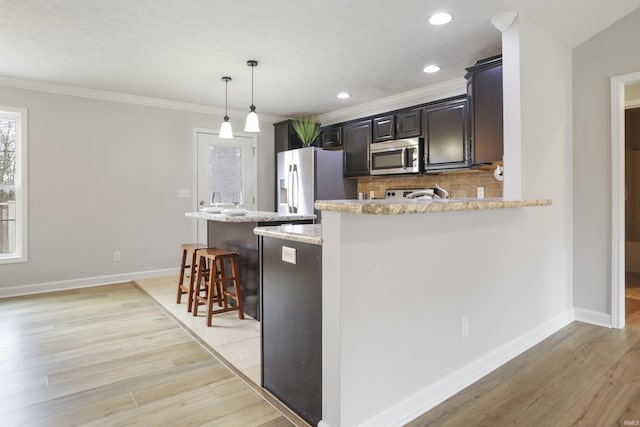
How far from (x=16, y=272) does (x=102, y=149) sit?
1645 millimetres

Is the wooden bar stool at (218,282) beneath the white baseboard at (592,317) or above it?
above

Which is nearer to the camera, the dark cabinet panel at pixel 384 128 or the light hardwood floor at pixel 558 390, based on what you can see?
the light hardwood floor at pixel 558 390

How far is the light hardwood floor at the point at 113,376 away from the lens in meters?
1.89

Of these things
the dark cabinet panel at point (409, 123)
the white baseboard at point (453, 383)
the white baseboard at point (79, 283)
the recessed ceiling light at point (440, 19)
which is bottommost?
the white baseboard at point (453, 383)

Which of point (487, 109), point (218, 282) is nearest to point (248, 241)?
point (218, 282)

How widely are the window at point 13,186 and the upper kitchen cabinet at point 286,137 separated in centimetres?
316

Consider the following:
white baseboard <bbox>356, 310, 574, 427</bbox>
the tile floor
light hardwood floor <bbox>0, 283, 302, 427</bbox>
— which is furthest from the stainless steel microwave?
light hardwood floor <bbox>0, 283, 302, 427</bbox>

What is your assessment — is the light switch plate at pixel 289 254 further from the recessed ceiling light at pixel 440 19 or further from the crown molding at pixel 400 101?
the crown molding at pixel 400 101

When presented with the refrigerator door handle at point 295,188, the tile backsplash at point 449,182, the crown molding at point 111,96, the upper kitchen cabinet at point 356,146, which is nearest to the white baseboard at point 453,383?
the tile backsplash at point 449,182

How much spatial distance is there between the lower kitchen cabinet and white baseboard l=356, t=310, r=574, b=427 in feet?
0.78

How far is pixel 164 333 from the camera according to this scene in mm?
3051

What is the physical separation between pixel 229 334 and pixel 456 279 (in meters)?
1.77

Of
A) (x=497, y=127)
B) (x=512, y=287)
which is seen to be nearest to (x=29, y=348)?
(x=512, y=287)

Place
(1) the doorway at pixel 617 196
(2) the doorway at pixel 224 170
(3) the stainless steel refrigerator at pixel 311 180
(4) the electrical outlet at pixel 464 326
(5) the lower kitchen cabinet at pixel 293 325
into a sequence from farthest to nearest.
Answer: (2) the doorway at pixel 224 170
(3) the stainless steel refrigerator at pixel 311 180
(1) the doorway at pixel 617 196
(4) the electrical outlet at pixel 464 326
(5) the lower kitchen cabinet at pixel 293 325
